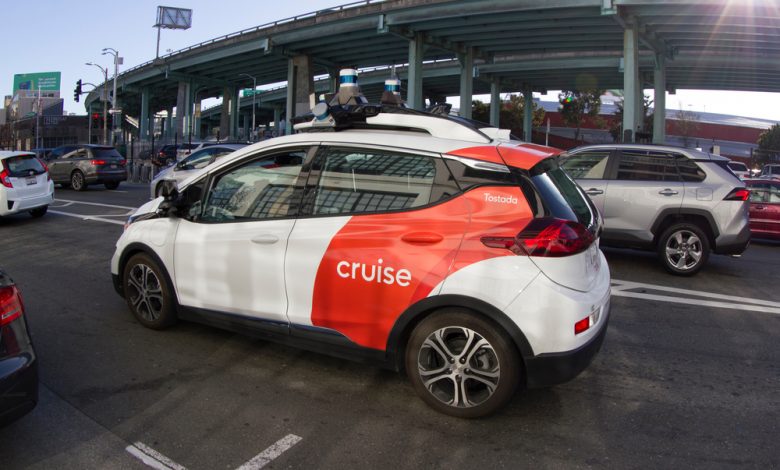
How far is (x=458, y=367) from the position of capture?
357 cm

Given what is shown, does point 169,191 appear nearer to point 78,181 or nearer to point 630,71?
point 78,181

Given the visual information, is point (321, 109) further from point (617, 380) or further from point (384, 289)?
point (617, 380)

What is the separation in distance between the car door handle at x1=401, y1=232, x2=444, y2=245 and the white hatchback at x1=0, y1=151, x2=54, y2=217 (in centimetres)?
1074

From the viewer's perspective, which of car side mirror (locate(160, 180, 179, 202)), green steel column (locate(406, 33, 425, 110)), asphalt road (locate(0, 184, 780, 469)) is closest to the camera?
asphalt road (locate(0, 184, 780, 469))

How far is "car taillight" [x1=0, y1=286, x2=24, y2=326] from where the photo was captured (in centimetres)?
304

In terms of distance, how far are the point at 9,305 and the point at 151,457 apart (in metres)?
1.07

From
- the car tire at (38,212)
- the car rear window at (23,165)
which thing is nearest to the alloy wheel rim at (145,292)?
the car rear window at (23,165)

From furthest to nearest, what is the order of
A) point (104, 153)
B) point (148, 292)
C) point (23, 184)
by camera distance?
point (104, 153), point (23, 184), point (148, 292)

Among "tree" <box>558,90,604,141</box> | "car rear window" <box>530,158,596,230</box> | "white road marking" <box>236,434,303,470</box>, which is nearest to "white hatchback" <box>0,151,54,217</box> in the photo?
"white road marking" <box>236,434,303,470</box>

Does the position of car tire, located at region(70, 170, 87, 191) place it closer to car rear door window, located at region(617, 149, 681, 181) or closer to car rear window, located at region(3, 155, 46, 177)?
car rear window, located at region(3, 155, 46, 177)

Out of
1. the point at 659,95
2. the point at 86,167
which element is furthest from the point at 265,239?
the point at 659,95

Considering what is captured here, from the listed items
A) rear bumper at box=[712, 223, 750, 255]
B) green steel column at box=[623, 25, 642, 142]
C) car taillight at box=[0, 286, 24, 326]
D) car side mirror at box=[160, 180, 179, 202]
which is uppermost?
green steel column at box=[623, 25, 642, 142]

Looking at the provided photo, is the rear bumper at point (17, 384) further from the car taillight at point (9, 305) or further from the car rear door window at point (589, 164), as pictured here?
the car rear door window at point (589, 164)

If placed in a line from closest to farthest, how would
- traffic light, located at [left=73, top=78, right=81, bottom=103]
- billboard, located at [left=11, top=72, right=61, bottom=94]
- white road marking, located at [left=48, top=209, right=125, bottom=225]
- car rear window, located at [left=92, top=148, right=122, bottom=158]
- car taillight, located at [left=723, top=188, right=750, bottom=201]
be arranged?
car taillight, located at [left=723, top=188, right=750, bottom=201] → white road marking, located at [left=48, top=209, right=125, bottom=225] → car rear window, located at [left=92, top=148, right=122, bottom=158] → traffic light, located at [left=73, top=78, right=81, bottom=103] → billboard, located at [left=11, top=72, right=61, bottom=94]
